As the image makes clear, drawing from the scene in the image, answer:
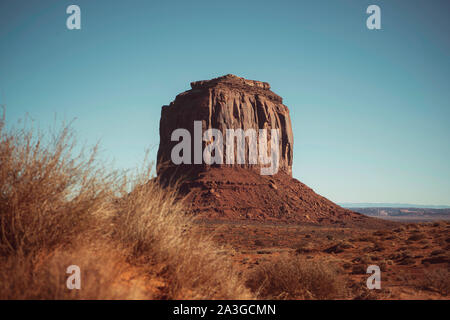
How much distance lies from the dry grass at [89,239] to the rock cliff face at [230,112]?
185ft

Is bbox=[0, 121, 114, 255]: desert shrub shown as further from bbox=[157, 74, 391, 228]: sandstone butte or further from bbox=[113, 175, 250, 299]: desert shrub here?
bbox=[157, 74, 391, 228]: sandstone butte

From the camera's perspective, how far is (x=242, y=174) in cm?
6050

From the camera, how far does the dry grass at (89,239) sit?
10.0 ft

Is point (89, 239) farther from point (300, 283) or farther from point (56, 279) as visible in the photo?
point (300, 283)

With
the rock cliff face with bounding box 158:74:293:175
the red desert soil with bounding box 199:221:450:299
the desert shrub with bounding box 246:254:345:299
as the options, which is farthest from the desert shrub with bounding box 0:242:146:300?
the rock cliff face with bounding box 158:74:293:175

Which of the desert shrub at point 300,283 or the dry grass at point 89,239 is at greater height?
the dry grass at point 89,239

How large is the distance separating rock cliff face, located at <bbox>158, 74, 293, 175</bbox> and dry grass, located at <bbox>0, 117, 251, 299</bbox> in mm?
56467

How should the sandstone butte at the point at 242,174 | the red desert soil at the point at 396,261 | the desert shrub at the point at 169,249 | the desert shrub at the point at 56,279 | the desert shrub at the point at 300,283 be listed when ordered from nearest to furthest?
the desert shrub at the point at 56,279 → the desert shrub at the point at 169,249 → the desert shrub at the point at 300,283 → the red desert soil at the point at 396,261 → the sandstone butte at the point at 242,174

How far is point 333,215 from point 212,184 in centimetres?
2666

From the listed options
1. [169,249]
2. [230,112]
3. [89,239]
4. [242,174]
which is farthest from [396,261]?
[230,112]

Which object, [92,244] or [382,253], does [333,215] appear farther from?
[92,244]

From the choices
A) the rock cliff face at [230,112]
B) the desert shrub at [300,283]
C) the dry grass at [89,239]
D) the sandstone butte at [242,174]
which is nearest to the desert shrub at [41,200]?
the dry grass at [89,239]

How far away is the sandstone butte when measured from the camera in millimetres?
51719

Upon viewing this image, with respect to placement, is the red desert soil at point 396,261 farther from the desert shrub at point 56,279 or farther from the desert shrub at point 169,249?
the desert shrub at point 56,279
